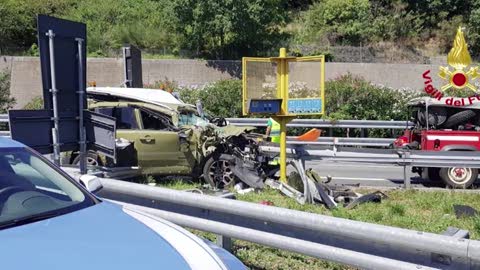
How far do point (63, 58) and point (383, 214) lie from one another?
4727 mm

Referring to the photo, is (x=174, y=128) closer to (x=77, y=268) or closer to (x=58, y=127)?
(x=58, y=127)

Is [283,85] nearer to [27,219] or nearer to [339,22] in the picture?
[27,219]

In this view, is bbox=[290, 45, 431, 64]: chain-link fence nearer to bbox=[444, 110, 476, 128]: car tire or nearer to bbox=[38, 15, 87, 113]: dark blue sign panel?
bbox=[444, 110, 476, 128]: car tire

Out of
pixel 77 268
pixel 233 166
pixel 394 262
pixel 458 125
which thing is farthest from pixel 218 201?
pixel 458 125

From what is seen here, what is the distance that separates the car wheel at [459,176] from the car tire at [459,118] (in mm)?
1272

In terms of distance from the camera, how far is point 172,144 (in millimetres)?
11031

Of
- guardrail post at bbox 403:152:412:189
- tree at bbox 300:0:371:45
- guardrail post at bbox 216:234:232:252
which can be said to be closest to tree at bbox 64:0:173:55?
tree at bbox 300:0:371:45

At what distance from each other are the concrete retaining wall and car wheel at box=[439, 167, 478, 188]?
16.9 m

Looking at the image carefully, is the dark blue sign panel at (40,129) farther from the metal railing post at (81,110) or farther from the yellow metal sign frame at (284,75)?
the yellow metal sign frame at (284,75)

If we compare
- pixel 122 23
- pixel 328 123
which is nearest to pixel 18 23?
pixel 122 23

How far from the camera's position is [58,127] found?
833 cm

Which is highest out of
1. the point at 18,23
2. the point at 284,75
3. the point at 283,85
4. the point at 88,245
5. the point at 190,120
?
the point at 18,23

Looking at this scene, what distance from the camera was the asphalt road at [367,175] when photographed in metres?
12.3

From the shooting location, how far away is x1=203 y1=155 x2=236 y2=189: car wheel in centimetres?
1096
